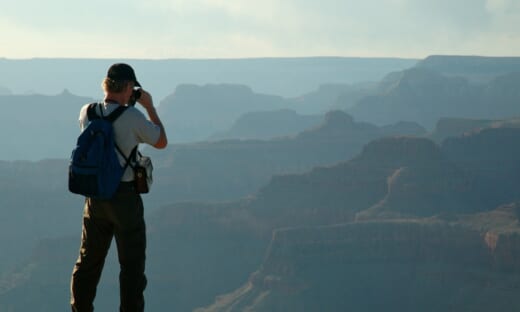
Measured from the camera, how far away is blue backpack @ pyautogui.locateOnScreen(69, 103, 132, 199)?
624 cm

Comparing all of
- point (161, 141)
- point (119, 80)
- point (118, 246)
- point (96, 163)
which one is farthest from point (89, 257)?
point (119, 80)

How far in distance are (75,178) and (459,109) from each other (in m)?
182

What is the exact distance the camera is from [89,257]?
22.5ft

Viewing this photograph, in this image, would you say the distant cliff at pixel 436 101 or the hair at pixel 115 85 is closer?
the hair at pixel 115 85

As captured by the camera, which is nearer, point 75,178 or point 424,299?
point 75,178

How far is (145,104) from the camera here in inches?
269

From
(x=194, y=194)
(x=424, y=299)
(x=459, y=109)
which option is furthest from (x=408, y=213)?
(x=459, y=109)

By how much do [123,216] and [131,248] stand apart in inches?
12.1

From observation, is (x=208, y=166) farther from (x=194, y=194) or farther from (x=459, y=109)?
(x=459, y=109)

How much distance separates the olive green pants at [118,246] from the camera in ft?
21.5

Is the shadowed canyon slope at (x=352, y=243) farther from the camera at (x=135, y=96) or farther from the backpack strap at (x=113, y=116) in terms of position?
the backpack strap at (x=113, y=116)

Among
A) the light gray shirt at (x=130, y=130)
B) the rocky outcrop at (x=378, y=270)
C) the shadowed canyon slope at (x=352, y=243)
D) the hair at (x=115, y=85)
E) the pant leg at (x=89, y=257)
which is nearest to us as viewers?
the light gray shirt at (x=130, y=130)

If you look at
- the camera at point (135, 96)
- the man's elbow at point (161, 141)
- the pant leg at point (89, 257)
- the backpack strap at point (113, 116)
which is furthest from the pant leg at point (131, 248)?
the camera at point (135, 96)

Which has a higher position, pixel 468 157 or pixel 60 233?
pixel 468 157
